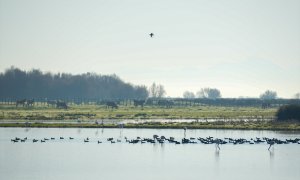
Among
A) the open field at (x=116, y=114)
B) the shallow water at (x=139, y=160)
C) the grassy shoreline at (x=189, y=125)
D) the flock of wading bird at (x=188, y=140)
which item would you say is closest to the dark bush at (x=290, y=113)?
the open field at (x=116, y=114)

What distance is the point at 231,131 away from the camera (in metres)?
84.7

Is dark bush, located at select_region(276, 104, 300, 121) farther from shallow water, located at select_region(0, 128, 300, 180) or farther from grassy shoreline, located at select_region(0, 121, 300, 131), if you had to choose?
shallow water, located at select_region(0, 128, 300, 180)

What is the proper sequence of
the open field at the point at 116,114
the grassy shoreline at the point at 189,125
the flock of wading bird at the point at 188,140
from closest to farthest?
the flock of wading bird at the point at 188,140 → the grassy shoreline at the point at 189,125 → the open field at the point at 116,114

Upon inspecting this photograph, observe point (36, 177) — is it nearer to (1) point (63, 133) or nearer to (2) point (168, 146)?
(2) point (168, 146)

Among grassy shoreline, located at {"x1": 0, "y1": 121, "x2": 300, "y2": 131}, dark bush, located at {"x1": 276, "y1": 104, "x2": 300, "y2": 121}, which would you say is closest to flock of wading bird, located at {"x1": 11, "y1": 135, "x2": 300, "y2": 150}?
grassy shoreline, located at {"x1": 0, "y1": 121, "x2": 300, "y2": 131}

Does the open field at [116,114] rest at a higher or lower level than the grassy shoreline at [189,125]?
higher

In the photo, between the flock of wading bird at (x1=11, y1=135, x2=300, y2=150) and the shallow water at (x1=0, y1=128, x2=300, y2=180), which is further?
the flock of wading bird at (x1=11, y1=135, x2=300, y2=150)

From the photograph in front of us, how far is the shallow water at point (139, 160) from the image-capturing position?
4750 centimetres

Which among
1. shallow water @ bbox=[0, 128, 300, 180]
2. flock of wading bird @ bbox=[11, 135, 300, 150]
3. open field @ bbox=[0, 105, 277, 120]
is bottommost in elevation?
shallow water @ bbox=[0, 128, 300, 180]

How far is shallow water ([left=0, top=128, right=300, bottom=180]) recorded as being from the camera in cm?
4750

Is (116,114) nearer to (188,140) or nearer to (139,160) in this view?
(188,140)

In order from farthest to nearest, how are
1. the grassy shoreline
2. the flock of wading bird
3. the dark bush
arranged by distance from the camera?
1. the dark bush
2. the grassy shoreline
3. the flock of wading bird

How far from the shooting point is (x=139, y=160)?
55.2 meters

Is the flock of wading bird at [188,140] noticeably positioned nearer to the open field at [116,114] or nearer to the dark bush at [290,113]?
the dark bush at [290,113]
